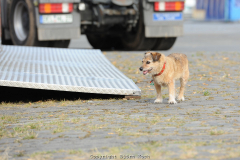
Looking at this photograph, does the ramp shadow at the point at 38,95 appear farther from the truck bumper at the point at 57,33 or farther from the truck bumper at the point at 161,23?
the truck bumper at the point at 161,23

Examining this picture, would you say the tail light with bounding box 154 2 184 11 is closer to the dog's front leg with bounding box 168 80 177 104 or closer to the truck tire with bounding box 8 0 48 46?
the truck tire with bounding box 8 0 48 46

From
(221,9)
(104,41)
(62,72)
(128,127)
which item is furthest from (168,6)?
(221,9)

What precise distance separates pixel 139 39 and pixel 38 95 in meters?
5.58

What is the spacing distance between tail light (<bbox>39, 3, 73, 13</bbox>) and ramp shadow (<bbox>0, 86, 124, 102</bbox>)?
3215 mm

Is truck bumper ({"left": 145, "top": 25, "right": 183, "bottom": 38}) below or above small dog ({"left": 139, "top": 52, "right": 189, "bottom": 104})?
below

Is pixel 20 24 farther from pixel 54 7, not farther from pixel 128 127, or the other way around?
pixel 128 127

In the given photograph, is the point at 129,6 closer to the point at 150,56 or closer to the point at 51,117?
the point at 150,56

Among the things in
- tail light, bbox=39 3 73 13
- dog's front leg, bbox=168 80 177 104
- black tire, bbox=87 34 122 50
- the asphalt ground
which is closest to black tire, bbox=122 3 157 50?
black tire, bbox=87 34 122 50

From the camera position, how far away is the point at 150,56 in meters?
6.44

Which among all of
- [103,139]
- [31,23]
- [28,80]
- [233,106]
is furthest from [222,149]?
[31,23]

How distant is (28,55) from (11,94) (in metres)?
1.65

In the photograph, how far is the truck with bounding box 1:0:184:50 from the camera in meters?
11.4

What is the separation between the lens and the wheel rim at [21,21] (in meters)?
12.3

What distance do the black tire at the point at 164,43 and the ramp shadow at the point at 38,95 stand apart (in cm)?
551
